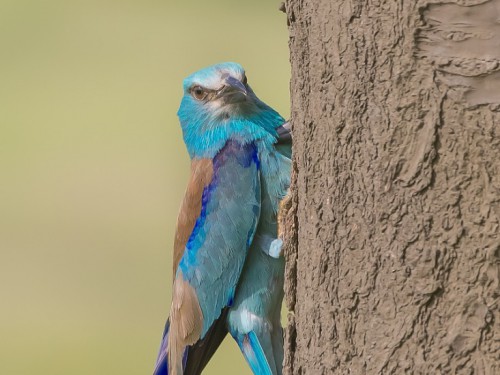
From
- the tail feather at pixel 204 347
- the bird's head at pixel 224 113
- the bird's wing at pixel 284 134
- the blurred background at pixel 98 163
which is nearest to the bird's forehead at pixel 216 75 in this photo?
the bird's head at pixel 224 113

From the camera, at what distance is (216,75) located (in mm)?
4316

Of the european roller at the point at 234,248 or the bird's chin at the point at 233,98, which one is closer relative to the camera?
the european roller at the point at 234,248

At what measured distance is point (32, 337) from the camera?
346 inches

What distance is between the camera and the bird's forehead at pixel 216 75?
4.26 m

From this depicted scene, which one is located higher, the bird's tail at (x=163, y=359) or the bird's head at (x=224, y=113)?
the bird's head at (x=224, y=113)

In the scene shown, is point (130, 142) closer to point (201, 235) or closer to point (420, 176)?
point (201, 235)

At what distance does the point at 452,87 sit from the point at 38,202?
25.9 ft

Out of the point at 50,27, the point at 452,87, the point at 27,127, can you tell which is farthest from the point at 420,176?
the point at 50,27

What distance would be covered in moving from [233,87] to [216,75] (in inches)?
4.7

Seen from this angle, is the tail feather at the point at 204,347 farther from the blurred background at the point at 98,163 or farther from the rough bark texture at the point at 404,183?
the blurred background at the point at 98,163

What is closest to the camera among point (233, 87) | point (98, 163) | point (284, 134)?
point (284, 134)

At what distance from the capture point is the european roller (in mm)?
3990

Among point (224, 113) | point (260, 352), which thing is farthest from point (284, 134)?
point (260, 352)

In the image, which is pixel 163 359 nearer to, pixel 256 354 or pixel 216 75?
pixel 256 354
